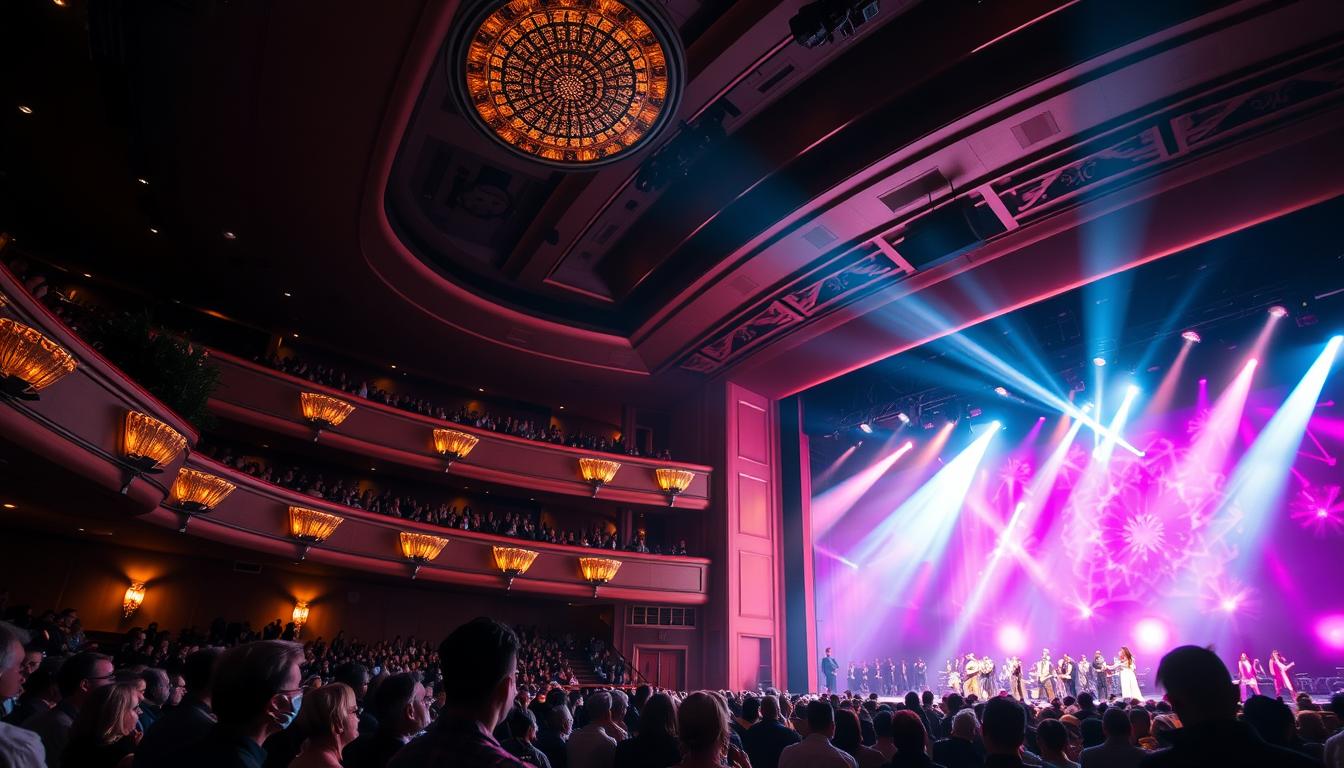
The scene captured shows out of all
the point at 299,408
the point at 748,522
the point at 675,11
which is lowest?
the point at 748,522

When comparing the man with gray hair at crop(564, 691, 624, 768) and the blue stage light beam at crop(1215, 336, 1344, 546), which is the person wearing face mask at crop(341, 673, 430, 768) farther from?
the blue stage light beam at crop(1215, 336, 1344, 546)

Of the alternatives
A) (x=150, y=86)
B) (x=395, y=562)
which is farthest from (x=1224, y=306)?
(x=150, y=86)

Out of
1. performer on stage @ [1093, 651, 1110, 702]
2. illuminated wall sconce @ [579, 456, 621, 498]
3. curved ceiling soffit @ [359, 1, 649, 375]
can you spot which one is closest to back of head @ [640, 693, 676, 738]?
curved ceiling soffit @ [359, 1, 649, 375]

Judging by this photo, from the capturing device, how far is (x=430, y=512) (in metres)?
17.4

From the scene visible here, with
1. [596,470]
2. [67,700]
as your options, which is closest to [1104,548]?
[596,470]

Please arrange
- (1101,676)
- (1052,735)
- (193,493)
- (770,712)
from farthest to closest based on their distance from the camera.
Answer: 1. (1101,676)
2. (193,493)
3. (770,712)
4. (1052,735)

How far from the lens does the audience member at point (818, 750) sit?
11.2 feet

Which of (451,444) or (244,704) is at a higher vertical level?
(451,444)

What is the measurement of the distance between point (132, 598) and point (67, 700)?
504 inches

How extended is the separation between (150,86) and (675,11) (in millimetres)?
6919

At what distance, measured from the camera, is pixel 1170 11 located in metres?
8.16

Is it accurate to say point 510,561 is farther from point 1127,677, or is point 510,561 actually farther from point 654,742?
point 1127,677

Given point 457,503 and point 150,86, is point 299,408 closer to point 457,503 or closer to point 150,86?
point 457,503

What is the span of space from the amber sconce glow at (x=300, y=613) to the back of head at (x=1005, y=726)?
53.5ft
